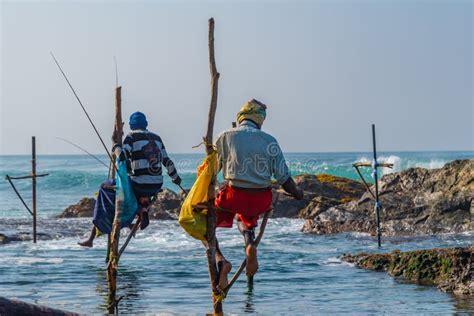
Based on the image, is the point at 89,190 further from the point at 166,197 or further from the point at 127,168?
the point at 127,168

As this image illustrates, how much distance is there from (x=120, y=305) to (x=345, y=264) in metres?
5.77

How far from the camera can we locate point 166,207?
31328 millimetres

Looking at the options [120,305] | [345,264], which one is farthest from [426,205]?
[120,305]

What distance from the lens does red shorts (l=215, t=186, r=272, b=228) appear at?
393 inches

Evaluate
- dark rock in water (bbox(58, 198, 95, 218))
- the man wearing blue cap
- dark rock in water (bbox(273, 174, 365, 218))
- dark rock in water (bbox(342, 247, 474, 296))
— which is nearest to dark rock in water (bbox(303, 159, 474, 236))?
dark rock in water (bbox(273, 174, 365, 218))

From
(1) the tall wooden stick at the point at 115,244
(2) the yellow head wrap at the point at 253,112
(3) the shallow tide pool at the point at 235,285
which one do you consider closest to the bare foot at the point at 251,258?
(2) the yellow head wrap at the point at 253,112

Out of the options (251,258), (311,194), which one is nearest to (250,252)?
(251,258)

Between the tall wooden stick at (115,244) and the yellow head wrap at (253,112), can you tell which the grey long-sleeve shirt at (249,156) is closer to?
the yellow head wrap at (253,112)

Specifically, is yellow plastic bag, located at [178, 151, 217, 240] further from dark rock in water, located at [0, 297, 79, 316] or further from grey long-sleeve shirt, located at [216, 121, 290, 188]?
dark rock in water, located at [0, 297, 79, 316]

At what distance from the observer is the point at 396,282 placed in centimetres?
1466

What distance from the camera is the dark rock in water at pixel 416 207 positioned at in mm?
22781

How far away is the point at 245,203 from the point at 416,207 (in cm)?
1427

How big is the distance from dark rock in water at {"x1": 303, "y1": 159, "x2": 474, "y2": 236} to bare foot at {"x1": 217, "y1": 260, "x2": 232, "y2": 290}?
39.2 feet

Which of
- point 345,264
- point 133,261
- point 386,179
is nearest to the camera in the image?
point 345,264
